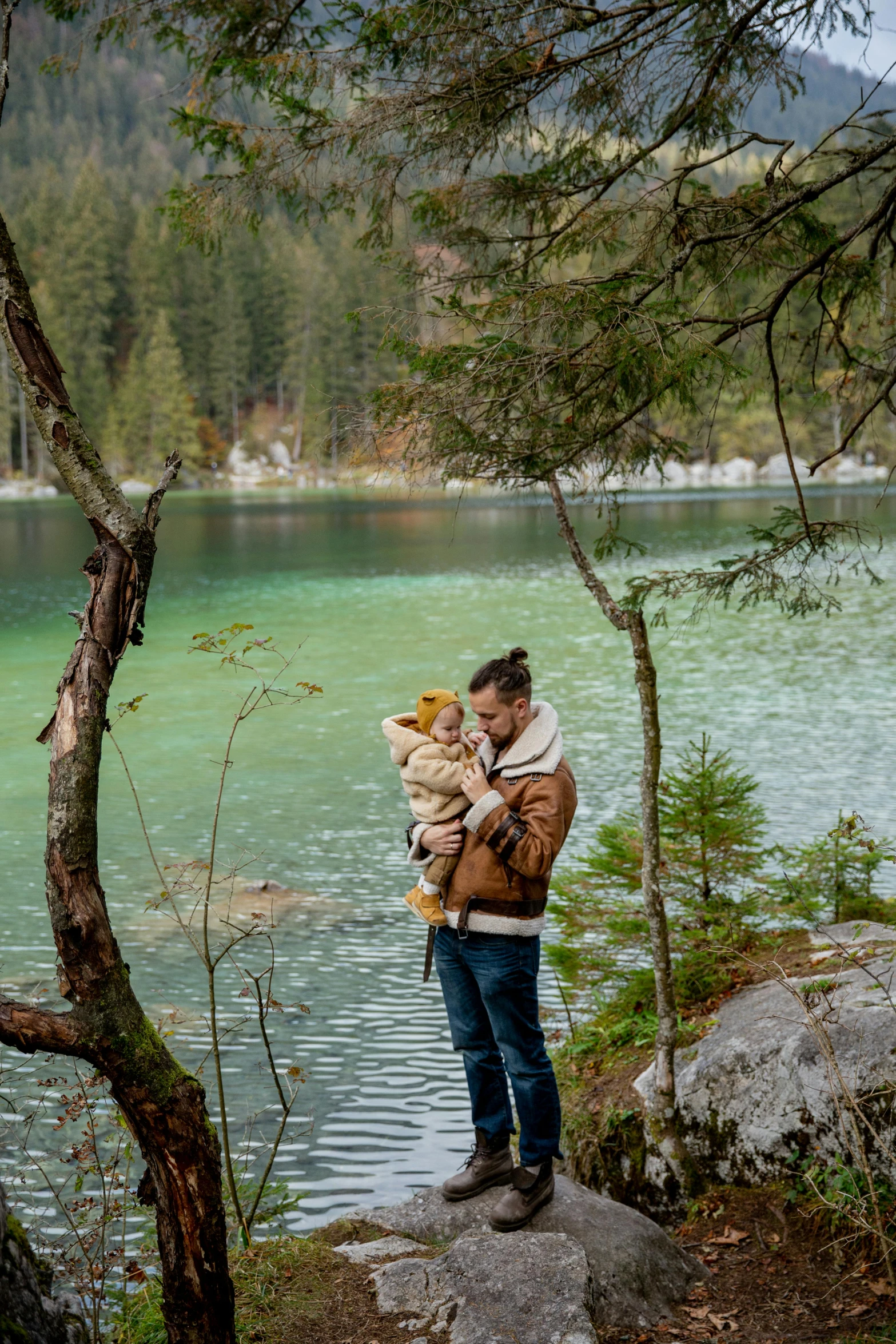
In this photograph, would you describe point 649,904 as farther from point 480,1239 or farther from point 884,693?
point 884,693

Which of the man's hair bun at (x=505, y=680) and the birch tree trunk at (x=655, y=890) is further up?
the man's hair bun at (x=505, y=680)

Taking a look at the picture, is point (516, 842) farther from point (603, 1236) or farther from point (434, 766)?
point (603, 1236)

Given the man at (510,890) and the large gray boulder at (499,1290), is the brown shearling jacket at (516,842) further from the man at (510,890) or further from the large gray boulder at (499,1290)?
the large gray boulder at (499,1290)

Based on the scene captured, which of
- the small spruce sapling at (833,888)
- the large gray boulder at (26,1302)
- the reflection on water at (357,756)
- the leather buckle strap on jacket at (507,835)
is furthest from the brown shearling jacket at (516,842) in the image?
the small spruce sapling at (833,888)

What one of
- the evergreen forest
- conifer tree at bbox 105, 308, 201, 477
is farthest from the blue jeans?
conifer tree at bbox 105, 308, 201, 477

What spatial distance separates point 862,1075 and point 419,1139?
250cm

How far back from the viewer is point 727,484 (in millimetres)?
82438

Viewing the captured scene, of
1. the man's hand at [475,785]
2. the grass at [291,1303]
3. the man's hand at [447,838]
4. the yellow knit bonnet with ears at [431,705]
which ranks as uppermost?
the yellow knit bonnet with ears at [431,705]

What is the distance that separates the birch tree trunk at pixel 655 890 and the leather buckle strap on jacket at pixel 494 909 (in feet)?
3.22

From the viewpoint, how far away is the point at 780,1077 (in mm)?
4359

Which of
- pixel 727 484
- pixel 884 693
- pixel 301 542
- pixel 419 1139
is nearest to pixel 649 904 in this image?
pixel 419 1139

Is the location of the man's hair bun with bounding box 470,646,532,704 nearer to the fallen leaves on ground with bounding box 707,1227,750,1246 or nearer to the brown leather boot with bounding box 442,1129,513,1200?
the brown leather boot with bounding box 442,1129,513,1200

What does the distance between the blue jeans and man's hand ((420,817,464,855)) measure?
277 millimetres

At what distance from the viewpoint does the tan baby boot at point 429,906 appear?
11.8 feet
